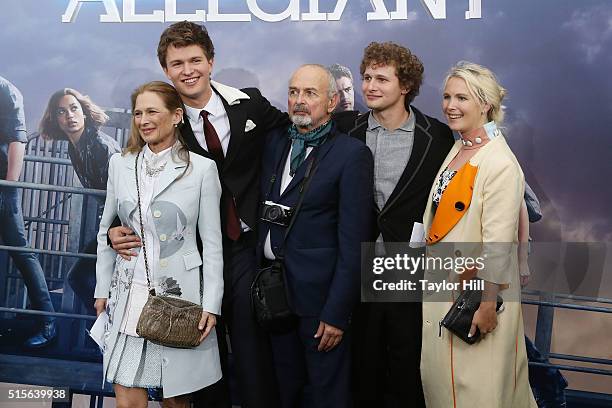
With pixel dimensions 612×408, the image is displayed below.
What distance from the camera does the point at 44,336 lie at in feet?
13.7

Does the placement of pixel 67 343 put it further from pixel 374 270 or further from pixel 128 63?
pixel 374 270

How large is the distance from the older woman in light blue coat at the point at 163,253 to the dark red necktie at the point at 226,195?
0.56 feet

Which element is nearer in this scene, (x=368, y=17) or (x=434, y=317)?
(x=434, y=317)

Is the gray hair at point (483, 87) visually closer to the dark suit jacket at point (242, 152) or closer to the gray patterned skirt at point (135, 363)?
the dark suit jacket at point (242, 152)

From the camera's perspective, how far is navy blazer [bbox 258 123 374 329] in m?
2.99

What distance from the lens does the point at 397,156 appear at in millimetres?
3275

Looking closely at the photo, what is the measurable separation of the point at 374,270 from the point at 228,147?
3.00 feet

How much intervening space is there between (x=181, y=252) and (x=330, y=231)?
67 cm

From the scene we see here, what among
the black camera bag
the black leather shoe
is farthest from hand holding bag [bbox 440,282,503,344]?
the black leather shoe

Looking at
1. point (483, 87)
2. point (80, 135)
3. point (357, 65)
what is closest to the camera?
point (483, 87)

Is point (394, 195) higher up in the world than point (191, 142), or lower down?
lower down

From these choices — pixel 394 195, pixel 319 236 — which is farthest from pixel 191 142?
pixel 394 195

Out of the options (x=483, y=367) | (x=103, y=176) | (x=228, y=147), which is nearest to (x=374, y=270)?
(x=483, y=367)

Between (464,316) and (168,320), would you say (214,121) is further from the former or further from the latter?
(464,316)
